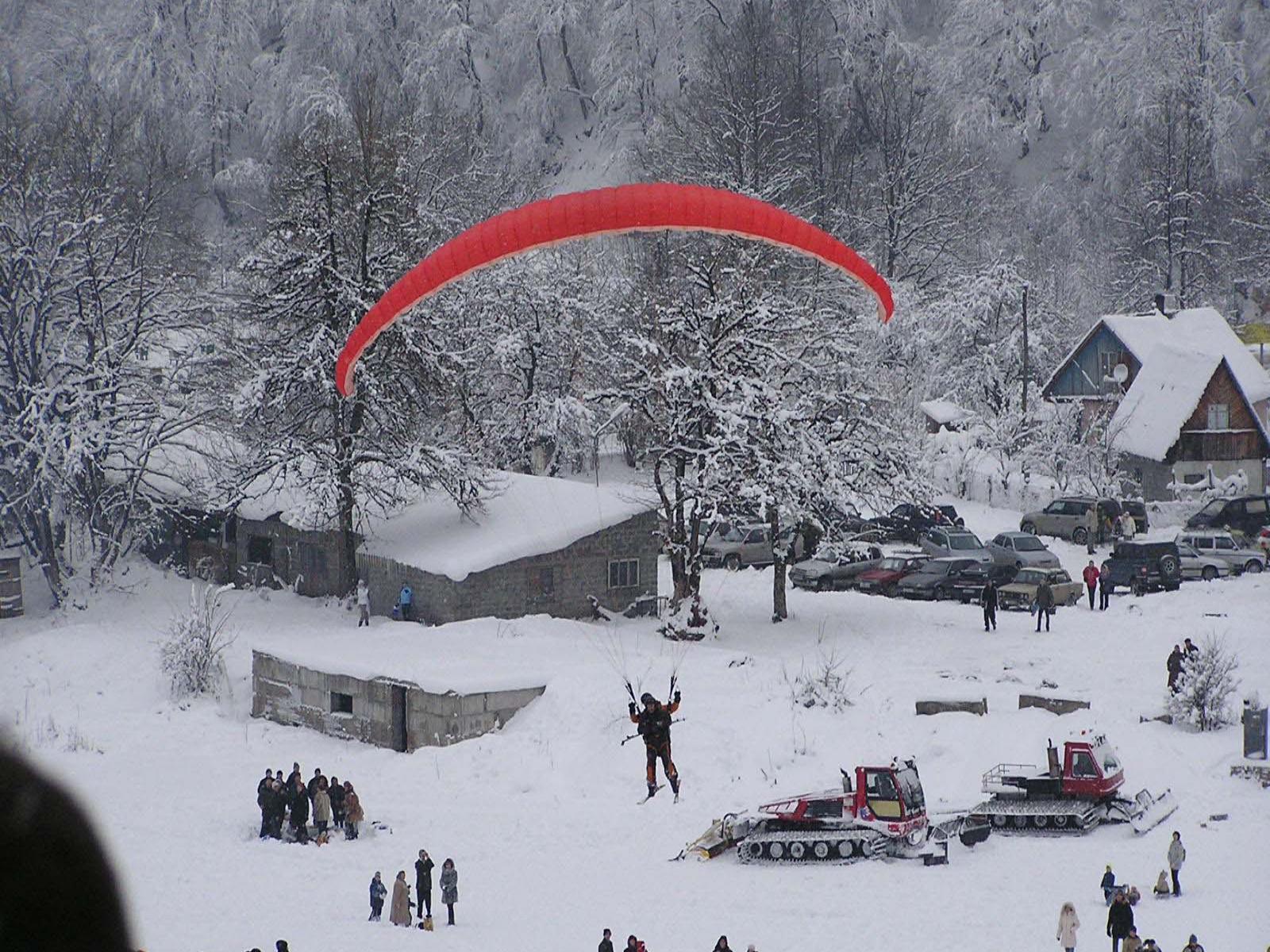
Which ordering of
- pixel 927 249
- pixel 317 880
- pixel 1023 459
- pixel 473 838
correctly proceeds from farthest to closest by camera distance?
pixel 927 249, pixel 1023 459, pixel 473 838, pixel 317 880

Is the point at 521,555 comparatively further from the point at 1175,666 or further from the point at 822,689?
the point at 1175,666

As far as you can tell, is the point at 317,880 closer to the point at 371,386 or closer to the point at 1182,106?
the point at 371,386

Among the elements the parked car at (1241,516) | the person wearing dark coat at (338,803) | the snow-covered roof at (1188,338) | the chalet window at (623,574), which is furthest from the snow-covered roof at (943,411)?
the person wearing dark coat at (338,803)

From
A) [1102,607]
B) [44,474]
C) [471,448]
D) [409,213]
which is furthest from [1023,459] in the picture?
[44,474]

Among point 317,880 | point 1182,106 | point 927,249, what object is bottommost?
point 317,880

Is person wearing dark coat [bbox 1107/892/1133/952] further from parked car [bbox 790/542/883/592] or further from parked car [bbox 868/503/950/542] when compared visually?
parked car [bbox 868/503/950/542]
